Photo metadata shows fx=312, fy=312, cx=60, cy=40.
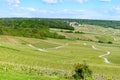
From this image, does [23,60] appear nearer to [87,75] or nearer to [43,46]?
[87,75]

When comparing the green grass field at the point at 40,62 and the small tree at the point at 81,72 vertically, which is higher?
the small tree at the point at 81,72

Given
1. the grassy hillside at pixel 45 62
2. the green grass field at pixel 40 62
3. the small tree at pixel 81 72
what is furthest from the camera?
the grassy hillside at pixel 45 62

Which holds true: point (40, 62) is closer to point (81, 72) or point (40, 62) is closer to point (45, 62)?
point (45, 62)

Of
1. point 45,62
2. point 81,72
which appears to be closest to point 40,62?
point 45,62

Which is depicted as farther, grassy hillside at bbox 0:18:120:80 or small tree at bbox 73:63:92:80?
grassy hillside at bbox 0:18:120:80

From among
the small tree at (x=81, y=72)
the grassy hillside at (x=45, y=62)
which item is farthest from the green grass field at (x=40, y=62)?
the small tree at (x=81, y=72)

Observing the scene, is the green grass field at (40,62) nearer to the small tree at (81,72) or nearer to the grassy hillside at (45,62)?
the grassy hillside at (45,62)

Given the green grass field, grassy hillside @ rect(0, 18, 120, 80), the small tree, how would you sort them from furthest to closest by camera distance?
grassy hillside @ rect(0, 18, 120, 80) < the green grass field < the small tree

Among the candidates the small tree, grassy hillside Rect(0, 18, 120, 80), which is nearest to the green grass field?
grassy hillside Rect(0, 18, 120, 80)

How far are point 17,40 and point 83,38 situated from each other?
2900 inches

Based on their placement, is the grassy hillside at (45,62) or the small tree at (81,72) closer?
the small tree at (81,72)

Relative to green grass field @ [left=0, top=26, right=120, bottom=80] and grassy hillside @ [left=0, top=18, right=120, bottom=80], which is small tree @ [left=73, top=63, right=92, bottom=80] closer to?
grassy hillside @ [left=0, top=18, right=120, bottom=80]

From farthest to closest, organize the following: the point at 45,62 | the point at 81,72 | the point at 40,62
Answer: the point at 45,62, the point at 40,62, the point at 81,72

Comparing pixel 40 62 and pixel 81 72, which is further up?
pixel 81 72
